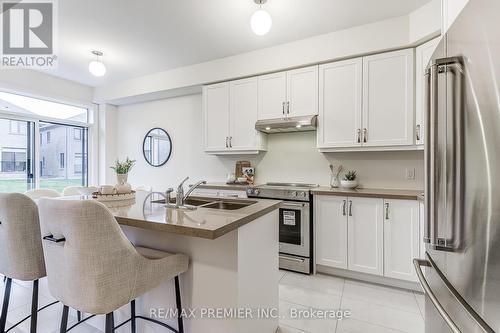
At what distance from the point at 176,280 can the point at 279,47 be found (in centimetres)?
291

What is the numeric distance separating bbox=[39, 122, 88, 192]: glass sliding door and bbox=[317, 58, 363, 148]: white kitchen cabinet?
454 cm

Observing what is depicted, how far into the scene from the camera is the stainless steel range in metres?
2.70

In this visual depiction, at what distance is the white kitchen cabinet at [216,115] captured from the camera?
11.5ft

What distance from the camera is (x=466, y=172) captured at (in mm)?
812

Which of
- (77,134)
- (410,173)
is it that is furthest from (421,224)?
(77,134)

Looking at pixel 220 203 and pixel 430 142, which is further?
pixel 220 203

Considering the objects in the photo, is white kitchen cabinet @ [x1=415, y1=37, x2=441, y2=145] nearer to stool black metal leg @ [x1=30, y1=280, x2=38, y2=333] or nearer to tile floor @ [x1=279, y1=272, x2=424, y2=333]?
tile floor @ [x1=279, y1=272, x2=424, y2=333]

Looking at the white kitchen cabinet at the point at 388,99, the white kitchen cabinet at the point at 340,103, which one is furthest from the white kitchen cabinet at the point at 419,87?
the white kitchen cabinet at the point at 340,103

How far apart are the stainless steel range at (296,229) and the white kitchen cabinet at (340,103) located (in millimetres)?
722

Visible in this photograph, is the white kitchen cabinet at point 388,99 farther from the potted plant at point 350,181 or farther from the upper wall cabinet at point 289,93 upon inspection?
the upper wall cabinet at point 289,93

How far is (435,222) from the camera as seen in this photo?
0.99 m

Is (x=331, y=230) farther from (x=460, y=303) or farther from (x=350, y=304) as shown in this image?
(x=460, y=303)

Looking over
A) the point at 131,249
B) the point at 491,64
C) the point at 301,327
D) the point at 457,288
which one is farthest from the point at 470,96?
the point at 301,327

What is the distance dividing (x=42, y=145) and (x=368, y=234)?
5.19 meters
